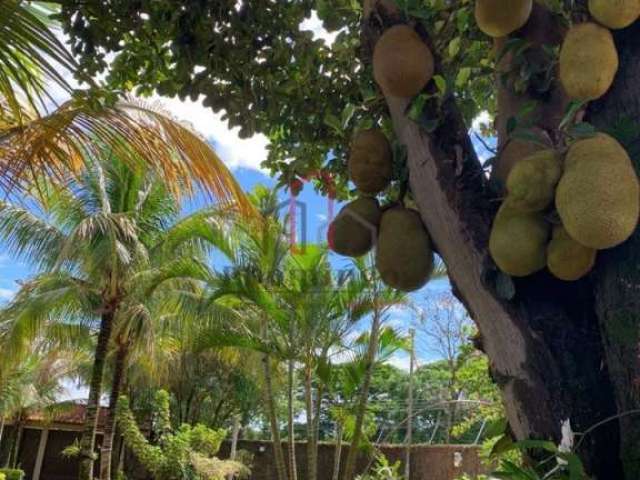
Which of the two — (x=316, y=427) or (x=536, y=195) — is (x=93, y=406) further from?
(x=536, y=195)

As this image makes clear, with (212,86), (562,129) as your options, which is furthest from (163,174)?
(562,129)

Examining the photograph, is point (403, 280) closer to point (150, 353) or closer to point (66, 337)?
point (150, 353)

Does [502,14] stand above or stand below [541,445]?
above

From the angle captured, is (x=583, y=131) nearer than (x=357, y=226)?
Yes

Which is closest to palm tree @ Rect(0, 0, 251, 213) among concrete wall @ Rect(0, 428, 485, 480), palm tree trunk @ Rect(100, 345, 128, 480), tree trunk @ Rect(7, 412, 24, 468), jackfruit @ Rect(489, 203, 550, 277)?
jackfruit @ Rect(489, 203, 550, 277)

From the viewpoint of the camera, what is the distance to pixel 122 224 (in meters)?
8.52

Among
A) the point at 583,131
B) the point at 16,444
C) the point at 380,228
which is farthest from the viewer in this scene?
the point at 16,444

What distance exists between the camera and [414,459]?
1312cm

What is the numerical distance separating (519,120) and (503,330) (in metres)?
0.47

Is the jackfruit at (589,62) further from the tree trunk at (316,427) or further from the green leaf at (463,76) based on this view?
the tree trunk at (316,427)

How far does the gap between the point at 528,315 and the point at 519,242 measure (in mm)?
152

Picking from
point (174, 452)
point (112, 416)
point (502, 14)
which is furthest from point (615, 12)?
point (174, 452)

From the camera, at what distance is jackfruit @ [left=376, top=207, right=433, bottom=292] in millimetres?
1629

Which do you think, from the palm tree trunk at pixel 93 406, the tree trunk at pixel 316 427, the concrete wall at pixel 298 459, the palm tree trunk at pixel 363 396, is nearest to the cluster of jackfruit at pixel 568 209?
the palm tree trunk at pixel 363 396
